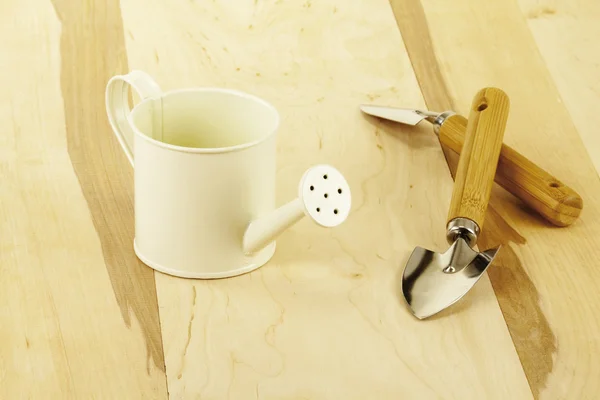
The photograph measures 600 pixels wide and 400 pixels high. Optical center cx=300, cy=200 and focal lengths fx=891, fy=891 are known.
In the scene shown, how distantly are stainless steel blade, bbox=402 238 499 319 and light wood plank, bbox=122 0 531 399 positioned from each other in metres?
0.01

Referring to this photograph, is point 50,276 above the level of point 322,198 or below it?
below

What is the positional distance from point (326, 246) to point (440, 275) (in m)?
0.13

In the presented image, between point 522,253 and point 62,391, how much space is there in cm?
49

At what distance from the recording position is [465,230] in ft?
2.92

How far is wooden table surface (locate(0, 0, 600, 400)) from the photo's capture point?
769 millimetres

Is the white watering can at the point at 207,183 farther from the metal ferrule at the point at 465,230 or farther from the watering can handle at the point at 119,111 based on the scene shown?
the metal ferrule at the point at 465,230

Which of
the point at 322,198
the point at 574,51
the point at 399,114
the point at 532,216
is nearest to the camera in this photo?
the point at 322,198

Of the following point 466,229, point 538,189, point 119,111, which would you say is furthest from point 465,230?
point 119,111

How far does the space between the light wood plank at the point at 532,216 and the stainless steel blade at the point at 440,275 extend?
0.04 metres

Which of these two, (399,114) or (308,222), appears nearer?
(308,222)

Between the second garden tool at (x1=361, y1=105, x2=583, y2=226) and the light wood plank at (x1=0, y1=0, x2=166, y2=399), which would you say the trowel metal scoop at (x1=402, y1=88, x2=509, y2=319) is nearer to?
the second garden tool at (x1=361, y1=105, x2=583, y2=226)

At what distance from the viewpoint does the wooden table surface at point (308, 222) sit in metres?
0.77

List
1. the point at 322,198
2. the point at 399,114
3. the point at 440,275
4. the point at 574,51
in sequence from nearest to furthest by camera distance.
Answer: the point at 322,198, the point at 440,275, the point at 399,114, the point at 574,51

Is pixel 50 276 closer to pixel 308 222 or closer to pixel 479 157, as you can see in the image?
pixel 308 222
